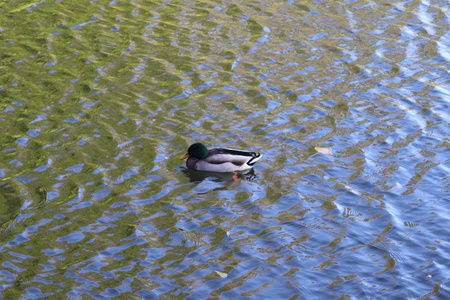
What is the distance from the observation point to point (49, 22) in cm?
1936

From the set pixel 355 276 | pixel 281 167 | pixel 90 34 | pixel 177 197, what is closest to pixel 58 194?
pixel 177 197

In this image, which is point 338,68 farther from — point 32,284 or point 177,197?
point 32,284

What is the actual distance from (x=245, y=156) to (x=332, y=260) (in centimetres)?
306

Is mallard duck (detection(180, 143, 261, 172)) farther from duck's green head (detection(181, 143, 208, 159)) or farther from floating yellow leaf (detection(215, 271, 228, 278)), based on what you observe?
floating yellow leaf (detection(215, 271, 228, 278))

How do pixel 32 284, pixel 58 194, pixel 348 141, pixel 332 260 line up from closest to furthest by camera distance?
pixel 32 284 < pixel 332 260 < pixel 58 194 < pixel 348 141

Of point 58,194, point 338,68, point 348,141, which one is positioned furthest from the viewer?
point 338,68

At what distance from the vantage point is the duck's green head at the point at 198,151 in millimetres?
14320

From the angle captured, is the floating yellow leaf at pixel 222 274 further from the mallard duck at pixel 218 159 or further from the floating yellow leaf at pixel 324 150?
the floating yellow leaf at pixel 324 150

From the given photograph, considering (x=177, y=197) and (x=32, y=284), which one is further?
(x=177, y=197)

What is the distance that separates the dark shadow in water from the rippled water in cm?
5

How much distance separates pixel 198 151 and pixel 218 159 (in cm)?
38

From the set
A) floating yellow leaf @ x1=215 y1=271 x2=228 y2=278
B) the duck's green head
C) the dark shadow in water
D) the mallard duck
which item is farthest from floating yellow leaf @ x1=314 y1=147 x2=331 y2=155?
floating yellow leaf @ x1=215 y1=271 x2=228 y2=278

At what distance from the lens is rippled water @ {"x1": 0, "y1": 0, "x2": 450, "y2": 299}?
1136 centimetres

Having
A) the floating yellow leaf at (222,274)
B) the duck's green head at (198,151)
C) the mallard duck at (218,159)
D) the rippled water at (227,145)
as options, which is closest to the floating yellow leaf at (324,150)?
the rippled water at (227,145)
